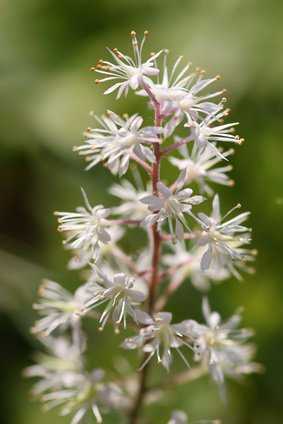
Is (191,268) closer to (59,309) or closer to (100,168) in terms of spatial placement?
(59,309)

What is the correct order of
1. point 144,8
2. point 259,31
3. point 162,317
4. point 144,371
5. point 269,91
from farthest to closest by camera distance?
point 144,8 → point 259,31 → point 269,91 → point 144,371 → point 162,317

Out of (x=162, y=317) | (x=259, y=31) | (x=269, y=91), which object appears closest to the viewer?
(x=162, y=317)

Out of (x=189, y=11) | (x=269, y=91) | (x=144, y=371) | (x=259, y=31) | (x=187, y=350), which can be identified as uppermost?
(x=189, y=11)

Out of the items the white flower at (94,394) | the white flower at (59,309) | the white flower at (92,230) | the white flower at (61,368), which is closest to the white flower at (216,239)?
the white flower at (92,230)

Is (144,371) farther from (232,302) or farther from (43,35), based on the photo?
(43,35)

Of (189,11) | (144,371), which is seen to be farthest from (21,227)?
(144,371)

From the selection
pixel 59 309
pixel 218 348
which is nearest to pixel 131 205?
pixel 59 309
